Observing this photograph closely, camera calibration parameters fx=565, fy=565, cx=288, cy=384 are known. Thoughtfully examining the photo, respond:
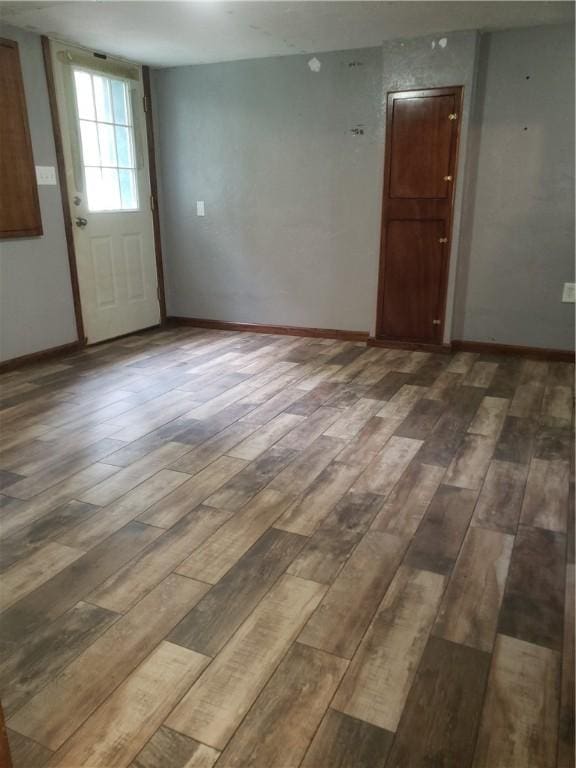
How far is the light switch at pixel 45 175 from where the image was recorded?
12.9 feet

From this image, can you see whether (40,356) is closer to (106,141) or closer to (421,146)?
(106,141)

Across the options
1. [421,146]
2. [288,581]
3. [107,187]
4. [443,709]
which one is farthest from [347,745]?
[107,187]

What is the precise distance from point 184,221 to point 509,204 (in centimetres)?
275

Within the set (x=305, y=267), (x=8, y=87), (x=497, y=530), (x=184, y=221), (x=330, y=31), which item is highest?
(x=330, y=31)

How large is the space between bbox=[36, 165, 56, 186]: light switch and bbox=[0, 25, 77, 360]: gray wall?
3 centimetres

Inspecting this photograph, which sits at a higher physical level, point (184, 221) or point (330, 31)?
point (330, 31)

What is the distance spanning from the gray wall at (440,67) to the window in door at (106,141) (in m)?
2.12

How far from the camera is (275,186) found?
4676 millimetres

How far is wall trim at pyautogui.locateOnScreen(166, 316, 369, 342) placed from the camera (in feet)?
15.6

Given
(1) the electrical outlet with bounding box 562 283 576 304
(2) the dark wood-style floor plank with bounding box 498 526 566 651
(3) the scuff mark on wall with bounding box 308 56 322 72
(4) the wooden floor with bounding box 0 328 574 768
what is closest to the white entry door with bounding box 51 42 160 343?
(3) the scuff mark on wall with bounding box 308 56 322 72

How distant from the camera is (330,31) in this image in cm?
365

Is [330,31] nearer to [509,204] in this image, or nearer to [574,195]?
[509,204]

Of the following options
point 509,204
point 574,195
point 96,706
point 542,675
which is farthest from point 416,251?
point 96,706

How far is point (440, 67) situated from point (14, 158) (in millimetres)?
2920
